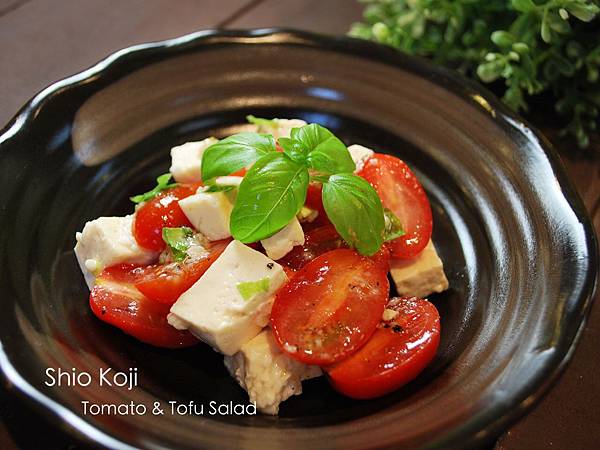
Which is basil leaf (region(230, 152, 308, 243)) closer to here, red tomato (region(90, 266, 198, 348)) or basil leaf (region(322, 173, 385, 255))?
basil leaf (region(322, 173, 385, 255))

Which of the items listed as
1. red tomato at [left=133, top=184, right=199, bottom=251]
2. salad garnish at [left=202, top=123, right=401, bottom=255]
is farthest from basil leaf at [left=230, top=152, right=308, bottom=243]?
red tomato at [left=133, top=184, right=199, bottom=251]

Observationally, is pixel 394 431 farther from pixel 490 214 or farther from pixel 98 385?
pixel 490 214

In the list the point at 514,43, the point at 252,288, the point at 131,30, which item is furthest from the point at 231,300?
the point at 131,30

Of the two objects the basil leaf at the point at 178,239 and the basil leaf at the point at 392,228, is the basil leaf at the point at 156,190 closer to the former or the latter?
the basil leaf at the point at 178,239

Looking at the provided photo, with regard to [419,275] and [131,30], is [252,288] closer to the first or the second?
[419,275]

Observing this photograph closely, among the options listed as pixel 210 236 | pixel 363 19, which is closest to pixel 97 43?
pixel 363 19
